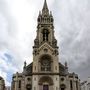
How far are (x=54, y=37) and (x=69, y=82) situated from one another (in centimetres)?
1137

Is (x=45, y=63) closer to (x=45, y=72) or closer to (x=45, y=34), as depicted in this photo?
(x=45, y=72)

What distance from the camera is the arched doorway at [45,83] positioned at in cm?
5584

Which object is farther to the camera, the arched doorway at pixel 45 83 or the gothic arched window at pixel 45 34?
the gothic arched window at pixel 45 34

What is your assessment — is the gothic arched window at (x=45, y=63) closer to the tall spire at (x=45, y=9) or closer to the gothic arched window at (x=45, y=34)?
the gothic arched window at (x=45, y=34)

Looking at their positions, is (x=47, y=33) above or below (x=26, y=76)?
above

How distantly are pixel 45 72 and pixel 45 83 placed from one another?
2390mm

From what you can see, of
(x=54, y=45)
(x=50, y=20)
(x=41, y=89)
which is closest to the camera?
(x=41, y=89)

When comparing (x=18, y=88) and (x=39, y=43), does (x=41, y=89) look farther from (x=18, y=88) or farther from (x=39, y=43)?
(x=39, y=43)

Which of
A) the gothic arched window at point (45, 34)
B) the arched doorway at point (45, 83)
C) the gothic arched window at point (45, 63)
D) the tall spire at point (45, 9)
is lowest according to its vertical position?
the arched doorway at point (45, 83)

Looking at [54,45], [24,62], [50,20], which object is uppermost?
[50,20]

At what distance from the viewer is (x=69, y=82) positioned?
5744 centimetres

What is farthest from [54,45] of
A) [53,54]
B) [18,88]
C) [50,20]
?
[18,88]

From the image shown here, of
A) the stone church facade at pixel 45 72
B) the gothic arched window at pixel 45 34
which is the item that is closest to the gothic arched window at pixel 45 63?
the stone church facade at pixel 45 72

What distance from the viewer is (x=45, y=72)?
185ft
